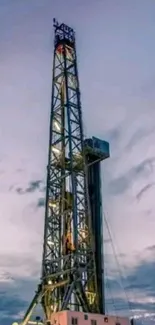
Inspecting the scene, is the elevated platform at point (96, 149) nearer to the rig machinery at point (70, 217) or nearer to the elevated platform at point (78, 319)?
the rig machinery at point (70, 217)

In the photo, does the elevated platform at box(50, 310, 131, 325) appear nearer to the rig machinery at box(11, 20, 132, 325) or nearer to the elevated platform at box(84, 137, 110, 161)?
the rig machinery at box(11, 20, 132, 325)

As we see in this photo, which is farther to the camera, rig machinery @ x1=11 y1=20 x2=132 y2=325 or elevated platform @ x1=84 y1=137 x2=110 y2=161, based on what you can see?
elevated platform @ x1=84 y1=137 x2=110 y2=161

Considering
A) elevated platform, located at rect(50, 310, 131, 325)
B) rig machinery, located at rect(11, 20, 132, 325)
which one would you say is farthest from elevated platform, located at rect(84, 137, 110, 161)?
elevated platform, located at rect(50, 310, 131, 325)

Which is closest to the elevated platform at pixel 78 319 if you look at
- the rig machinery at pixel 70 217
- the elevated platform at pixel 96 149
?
the rig machinery at pixel 70 217

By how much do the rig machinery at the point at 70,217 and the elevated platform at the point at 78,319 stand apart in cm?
9

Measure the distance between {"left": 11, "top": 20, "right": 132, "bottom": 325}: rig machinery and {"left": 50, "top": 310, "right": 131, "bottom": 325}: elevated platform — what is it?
0.30 ft

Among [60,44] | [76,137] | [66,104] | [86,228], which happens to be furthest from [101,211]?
[60,44]

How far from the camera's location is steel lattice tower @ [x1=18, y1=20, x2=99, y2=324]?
2025 inches

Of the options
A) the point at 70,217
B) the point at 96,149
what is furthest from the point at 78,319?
the point at 96,149

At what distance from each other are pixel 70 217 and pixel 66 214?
0.60 m

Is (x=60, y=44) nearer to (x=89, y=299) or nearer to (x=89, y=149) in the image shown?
(x=89, y=149)

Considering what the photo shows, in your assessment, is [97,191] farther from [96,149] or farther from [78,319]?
[78,319]

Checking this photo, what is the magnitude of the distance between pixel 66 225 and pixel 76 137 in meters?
10.8

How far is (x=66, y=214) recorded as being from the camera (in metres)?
55.9
